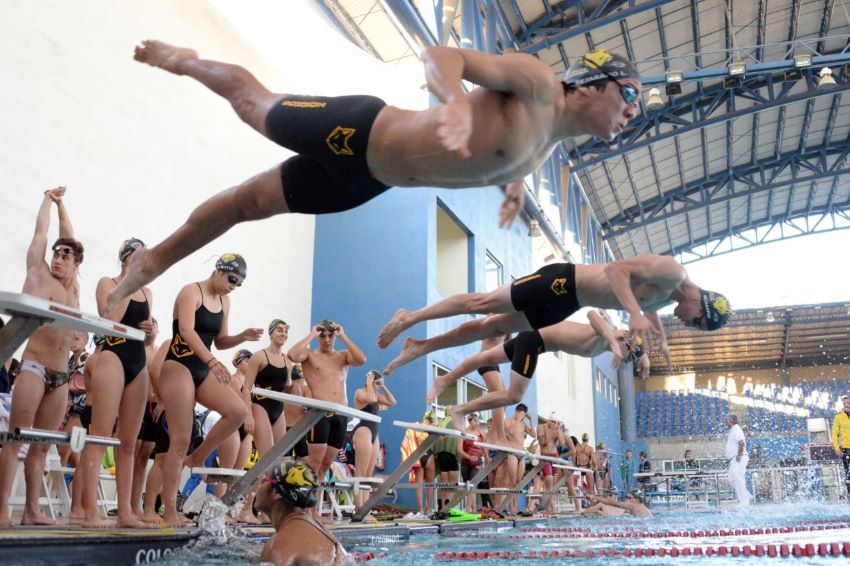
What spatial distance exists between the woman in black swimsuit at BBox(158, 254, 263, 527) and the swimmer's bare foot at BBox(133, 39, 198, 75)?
7.60 feet

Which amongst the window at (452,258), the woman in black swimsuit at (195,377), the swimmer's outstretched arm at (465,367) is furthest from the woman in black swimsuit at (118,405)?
the window at (452,258)

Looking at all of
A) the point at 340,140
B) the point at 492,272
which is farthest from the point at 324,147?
the point at 492,272

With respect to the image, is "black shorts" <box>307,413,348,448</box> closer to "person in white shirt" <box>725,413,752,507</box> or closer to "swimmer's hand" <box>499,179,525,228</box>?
"swimmer's hand" <box>499,179,525,228</box>

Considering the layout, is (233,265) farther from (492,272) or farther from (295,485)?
(492,272)

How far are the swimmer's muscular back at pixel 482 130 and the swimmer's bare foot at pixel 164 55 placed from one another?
0.99 metres

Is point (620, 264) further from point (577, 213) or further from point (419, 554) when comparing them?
point (577, 213)

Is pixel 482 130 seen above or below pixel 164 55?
below

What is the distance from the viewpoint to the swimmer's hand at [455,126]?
8.23 ft

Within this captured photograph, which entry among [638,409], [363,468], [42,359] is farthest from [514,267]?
[638,409]

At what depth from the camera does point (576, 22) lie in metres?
17.8

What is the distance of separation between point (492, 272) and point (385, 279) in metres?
4.83

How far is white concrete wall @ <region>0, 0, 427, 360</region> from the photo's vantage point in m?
7.05

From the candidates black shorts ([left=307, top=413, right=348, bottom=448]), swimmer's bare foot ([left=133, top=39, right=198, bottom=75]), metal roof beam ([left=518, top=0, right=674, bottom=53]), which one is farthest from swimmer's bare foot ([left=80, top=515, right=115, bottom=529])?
metal roof beam ([left=518, top=0, right=674, bottom=53])

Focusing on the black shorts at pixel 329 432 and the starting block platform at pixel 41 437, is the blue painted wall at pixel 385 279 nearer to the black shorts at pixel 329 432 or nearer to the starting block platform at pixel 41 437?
the black shorts at pixel 329 432
